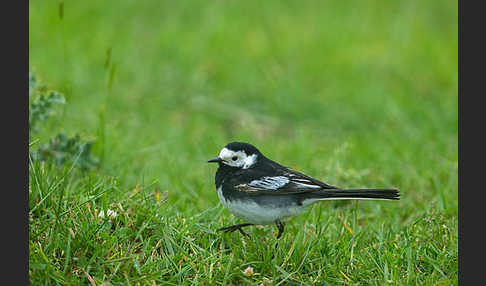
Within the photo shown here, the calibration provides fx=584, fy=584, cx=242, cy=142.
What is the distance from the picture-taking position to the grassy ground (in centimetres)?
411

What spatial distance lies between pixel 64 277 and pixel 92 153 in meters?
2.37

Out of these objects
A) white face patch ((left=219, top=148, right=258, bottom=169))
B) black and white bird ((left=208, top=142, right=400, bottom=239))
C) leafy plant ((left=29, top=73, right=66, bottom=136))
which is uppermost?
leafy plant ((left=29, top=73, right=66, bottom=136))

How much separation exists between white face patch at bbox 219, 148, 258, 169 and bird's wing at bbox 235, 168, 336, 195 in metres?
0.26

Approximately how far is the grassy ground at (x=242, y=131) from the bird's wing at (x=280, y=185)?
0.39 meters

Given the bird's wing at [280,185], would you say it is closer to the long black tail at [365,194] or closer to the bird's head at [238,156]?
the long black tail at [365,194]

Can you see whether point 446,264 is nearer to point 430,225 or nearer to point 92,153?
point 430,225

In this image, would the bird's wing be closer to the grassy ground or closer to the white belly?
the white belly

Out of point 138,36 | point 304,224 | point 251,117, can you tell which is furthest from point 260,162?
point 138,36

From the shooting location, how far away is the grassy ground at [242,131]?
411 cm

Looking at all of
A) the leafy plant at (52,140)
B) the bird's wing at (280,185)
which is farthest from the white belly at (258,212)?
the leafy plant at (52,140)

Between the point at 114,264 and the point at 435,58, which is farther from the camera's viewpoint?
the point at 435,58

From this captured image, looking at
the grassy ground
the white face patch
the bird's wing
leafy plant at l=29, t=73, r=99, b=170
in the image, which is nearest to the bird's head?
the white face patch

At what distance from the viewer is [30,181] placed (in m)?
4.23

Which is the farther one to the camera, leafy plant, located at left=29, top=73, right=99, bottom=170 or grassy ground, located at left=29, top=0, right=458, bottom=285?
leafy plant, located at left=29, top=73, right=99, bottom=170
